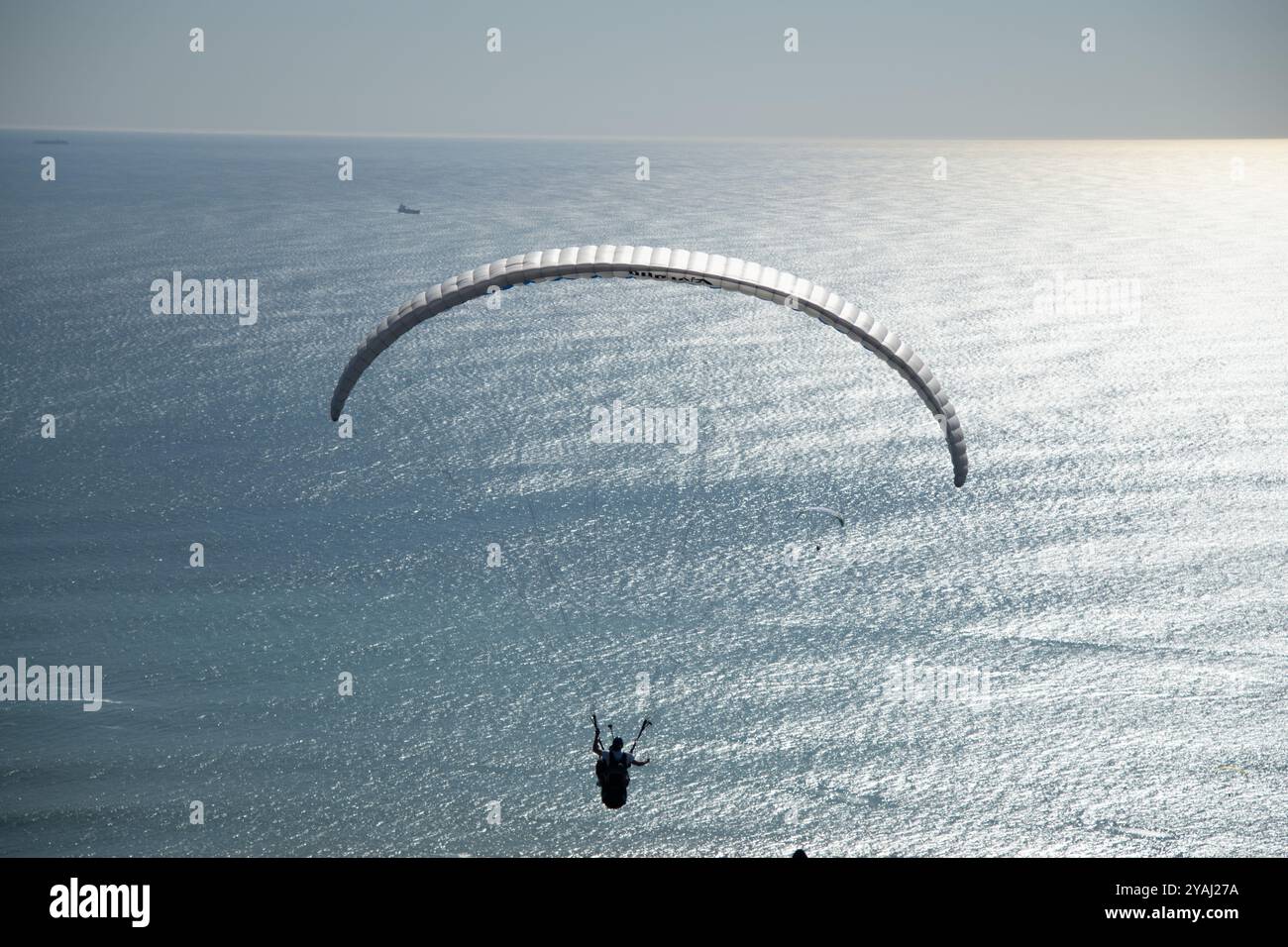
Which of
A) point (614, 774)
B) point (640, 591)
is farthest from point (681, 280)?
point (640, 591)

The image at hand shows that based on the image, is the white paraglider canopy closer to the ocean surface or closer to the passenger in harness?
the passenger in harness

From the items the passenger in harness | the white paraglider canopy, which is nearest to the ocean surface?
the passenger in harness

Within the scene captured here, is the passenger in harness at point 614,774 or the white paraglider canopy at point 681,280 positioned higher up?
the white paraglider canopy at point 681,280

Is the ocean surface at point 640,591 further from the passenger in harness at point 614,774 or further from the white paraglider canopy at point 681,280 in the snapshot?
the white paraglider canopy at point 681,280

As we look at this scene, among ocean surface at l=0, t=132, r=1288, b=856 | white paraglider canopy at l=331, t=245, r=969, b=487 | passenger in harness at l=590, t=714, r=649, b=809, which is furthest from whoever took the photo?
ocean surface at l=0, t=132, r=1288, b=856

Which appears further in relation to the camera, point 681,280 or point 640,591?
point 640,591

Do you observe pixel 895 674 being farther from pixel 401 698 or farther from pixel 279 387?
pixel 279 387

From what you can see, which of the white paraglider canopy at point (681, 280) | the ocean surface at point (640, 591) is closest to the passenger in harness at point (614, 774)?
the white paraglider canopy at point (681, 280)

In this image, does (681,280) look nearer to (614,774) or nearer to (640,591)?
(614,774)

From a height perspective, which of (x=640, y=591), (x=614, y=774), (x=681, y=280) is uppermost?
(x=681, y=280)
